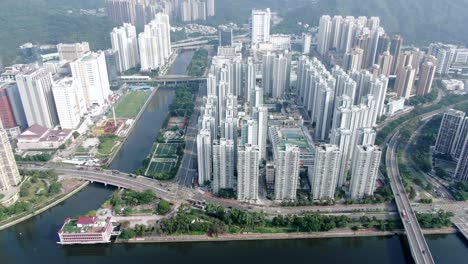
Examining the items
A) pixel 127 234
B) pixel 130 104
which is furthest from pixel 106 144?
pixel 127 234

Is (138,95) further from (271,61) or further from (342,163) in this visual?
(342,163)

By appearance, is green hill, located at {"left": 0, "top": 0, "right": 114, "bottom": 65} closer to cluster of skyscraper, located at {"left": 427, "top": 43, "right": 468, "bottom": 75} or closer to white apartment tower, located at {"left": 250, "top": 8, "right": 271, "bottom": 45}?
white apartment tower, located at {"left": 250, "top": 8, "right": 271, "bottom": 45}

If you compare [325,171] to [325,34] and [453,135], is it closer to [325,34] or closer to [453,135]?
[453,135]

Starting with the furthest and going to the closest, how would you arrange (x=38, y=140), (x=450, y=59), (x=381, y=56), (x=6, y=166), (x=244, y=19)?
(x=244, y=19), (x=450, y=59), (x=381, y=56), (x=38, y=140), (x=6, y=166)

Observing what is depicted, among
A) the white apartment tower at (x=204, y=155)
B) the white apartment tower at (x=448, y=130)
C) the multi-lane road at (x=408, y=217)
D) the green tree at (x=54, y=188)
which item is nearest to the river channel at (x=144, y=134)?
the green tree at (x=54, y=188)

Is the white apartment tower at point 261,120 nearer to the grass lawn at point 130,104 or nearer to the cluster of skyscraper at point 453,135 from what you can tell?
the cluster of skyscraper at point 453,135

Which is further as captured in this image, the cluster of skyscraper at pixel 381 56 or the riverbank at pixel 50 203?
the cluster of skyscraper at pixel 381 56
